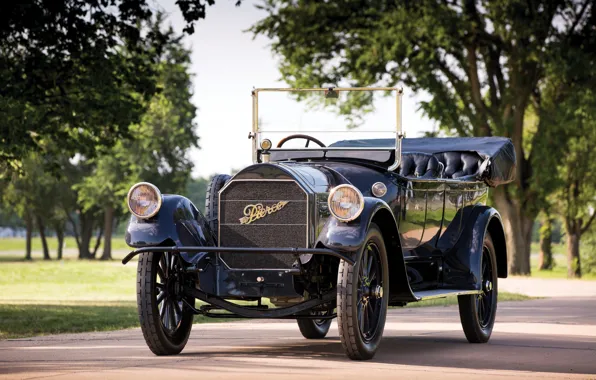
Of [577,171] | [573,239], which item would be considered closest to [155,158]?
[573,239]

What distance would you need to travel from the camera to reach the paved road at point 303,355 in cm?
811

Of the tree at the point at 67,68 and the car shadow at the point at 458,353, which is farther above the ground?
the tree at the point at 67,68

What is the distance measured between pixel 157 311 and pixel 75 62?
37.7 ft

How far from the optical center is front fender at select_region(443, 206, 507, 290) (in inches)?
434

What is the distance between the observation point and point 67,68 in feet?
64.0

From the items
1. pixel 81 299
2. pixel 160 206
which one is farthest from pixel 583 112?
pixel 160 206

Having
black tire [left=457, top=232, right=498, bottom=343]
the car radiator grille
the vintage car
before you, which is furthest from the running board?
the car radiator grille

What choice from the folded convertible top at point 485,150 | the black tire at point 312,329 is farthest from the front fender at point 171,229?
the folded convertible top at point 485,150

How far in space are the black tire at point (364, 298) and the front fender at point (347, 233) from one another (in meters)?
0.14

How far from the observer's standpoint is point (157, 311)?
914 centimetres

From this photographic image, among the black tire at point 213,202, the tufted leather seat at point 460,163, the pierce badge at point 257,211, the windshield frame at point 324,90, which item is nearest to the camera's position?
the pierce badge at point 257,211

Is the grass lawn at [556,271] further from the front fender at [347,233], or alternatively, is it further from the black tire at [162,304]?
the front fender at [347,233]

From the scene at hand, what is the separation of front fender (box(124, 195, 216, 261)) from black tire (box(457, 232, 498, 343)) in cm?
301

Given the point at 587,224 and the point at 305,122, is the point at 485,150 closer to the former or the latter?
the point at 305,122
